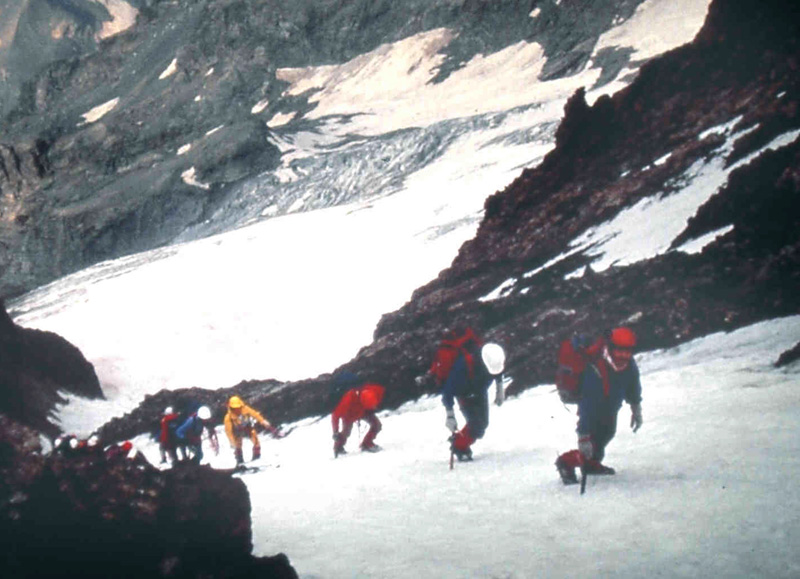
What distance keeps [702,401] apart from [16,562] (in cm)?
324

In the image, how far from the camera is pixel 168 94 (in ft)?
120

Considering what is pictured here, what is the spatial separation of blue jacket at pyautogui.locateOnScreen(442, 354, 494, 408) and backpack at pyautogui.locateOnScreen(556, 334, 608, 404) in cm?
87

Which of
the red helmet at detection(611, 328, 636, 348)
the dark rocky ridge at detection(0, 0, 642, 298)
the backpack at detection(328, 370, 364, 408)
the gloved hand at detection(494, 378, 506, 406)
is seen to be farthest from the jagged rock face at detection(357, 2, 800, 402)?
the dark rocky ridge at detection(0, 0, 642, 298)

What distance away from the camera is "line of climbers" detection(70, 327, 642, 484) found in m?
4.26

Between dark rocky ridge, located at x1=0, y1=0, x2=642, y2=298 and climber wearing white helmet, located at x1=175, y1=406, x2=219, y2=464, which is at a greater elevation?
dark rocky ridge, located at x1=0, y1=0, x2=642, y2=298

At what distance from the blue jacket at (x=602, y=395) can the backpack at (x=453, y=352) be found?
100 centimetres

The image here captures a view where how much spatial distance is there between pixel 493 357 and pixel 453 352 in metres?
0.41

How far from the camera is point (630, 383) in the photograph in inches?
171

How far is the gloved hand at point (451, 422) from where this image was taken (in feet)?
16.6

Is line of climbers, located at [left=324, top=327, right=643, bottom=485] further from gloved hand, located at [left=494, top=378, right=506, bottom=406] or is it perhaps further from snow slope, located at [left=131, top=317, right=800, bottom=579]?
snow slope, located at [left=131, top=317, right=800, bottom=579]

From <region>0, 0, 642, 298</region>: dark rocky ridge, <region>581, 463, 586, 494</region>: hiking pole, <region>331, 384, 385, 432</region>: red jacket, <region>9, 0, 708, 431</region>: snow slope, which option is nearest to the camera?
<region>581, 463, 586, 494</region>: hiking pole

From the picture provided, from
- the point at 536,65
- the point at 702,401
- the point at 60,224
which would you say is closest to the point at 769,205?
the point at 702,401


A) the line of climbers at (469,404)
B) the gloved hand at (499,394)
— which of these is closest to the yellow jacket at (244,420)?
the line of climbers at (469,404)

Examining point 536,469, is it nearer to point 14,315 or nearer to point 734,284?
point 734,284
